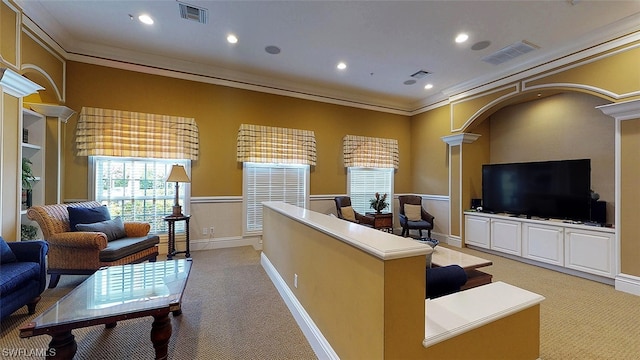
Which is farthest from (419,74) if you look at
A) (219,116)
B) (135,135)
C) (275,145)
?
(135,135)

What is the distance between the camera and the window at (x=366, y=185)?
6.00 meters

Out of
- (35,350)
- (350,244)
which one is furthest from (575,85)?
(35,350)

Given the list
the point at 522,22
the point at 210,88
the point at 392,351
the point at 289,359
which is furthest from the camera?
the point at 210,88

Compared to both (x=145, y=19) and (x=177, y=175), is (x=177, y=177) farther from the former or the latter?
(x=145, y=19)

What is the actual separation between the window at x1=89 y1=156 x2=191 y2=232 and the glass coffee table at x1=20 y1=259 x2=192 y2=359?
2.21m

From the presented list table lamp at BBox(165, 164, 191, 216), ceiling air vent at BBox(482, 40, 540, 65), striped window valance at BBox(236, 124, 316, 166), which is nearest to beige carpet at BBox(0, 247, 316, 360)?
table lamp at BBox(165, 164, 191, 216)

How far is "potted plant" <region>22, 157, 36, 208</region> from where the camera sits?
313 centimetres

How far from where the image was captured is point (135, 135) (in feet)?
13.7

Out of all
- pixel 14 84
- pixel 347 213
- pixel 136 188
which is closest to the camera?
pixel 14 84

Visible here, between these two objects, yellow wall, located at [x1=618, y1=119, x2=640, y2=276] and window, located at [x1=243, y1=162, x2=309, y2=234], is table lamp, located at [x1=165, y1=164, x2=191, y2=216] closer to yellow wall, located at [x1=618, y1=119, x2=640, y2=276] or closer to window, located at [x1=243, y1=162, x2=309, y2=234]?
window, located at [x1=243, y1=162, x2=309, y2=234]

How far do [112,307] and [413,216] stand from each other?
5.23 metres

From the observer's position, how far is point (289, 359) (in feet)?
6.20

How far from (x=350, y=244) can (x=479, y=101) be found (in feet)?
15.6

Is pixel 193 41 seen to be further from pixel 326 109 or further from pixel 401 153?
pixel 401 153
